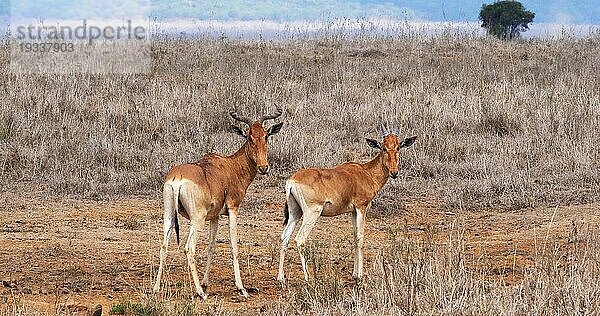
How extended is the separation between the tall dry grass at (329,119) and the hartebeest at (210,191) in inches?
173

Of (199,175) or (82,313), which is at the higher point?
(199,175)

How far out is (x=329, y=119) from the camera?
1780 centimetres

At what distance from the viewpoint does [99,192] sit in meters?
12.9

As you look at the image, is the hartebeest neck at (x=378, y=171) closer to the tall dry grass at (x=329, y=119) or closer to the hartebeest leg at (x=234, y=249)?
the hartebeest leg at (x=234, y=249)

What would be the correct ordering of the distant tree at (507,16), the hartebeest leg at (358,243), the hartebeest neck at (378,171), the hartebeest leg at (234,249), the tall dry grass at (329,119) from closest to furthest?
the hartebeest leg at (234,249) < the hartebeest leg at (358,243) < the hartebeest neck at (378,171) < the tall dry grass at (329,119) < the distant tree at (507,16)

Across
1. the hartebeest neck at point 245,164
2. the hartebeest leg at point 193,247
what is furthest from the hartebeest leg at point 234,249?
the hartebeest neck at point 245,164

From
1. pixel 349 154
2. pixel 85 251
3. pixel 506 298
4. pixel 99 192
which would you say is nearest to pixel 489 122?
pixel 349 154

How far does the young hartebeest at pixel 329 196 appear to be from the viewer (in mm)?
8734

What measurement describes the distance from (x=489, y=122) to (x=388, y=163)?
27.0ft

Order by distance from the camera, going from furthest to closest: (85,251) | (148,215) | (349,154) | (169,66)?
(169,66) < (349,154) < (148,215) < (85,251)

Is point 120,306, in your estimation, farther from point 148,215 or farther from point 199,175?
point 148,215

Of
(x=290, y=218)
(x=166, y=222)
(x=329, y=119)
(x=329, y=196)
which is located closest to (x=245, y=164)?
(x=290, y=218)

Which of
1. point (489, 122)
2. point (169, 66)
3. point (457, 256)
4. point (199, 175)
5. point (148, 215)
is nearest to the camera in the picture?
point (457, 256)

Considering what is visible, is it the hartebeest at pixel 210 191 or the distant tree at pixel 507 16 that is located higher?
the distant tree at pixel 507 16
